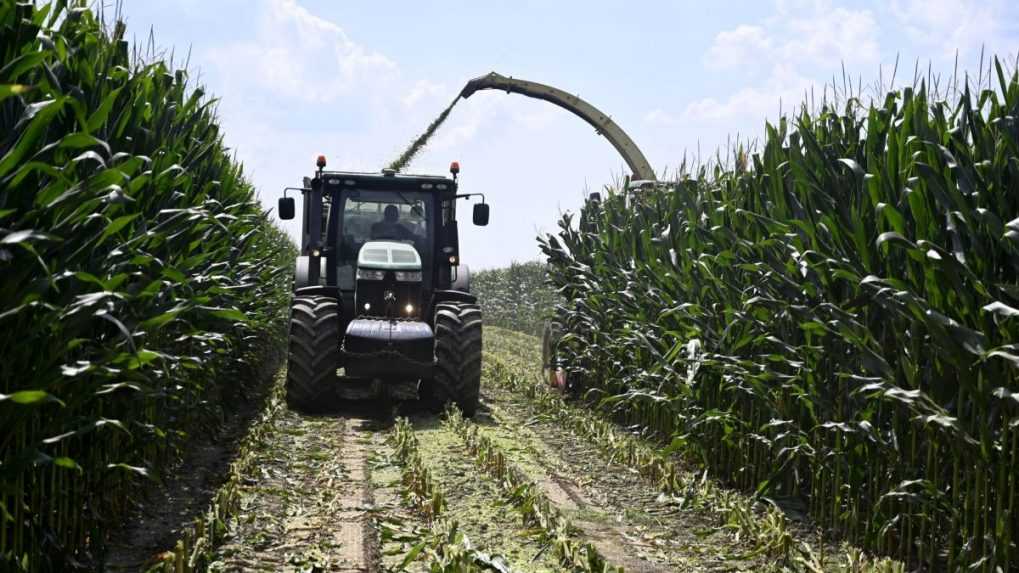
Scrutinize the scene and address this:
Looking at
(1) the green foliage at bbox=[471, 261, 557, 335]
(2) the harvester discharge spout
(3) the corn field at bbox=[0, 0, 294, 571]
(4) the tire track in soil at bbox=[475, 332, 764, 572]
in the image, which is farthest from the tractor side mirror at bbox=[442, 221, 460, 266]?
(1) the green foliage at bbox=[471, 261, 557, 335]

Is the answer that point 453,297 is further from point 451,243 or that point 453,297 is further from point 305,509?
point 305,509

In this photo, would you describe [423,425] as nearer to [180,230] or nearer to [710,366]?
[710,366]

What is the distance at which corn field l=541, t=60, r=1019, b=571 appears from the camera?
13.7ft

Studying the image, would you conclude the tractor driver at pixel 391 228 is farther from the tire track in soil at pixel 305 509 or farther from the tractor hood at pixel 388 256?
the tire track in soil at pixel 305 509

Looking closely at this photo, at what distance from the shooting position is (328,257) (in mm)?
10484

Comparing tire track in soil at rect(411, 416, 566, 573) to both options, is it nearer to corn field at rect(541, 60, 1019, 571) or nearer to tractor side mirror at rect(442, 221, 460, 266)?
corn field at rect(541, 60, 1019, 571)

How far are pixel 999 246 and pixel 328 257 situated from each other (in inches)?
290

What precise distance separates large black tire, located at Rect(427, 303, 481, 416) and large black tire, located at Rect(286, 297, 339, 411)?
1.00 m

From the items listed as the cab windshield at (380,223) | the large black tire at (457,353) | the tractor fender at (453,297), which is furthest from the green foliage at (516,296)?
the large black tire at (457,353)

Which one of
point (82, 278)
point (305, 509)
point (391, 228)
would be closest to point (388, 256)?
point (391, 228)

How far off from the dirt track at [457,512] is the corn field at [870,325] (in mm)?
661

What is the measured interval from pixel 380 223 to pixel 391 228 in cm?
13

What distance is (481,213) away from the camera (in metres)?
10.5

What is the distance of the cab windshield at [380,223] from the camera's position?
10555 mm
